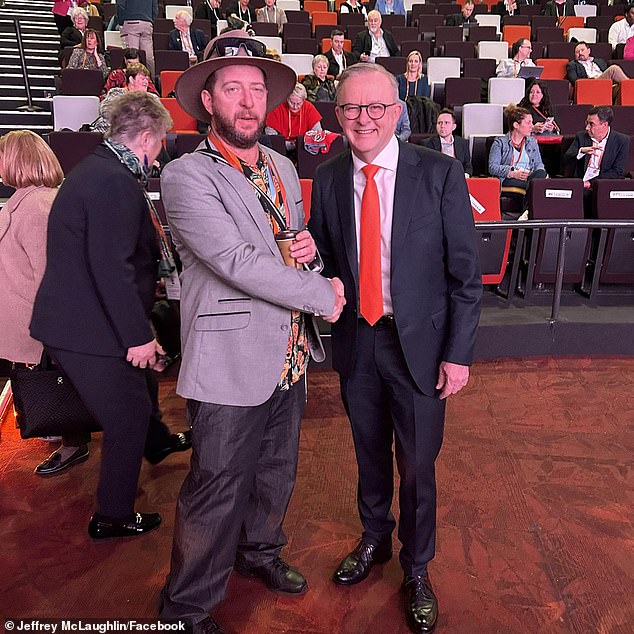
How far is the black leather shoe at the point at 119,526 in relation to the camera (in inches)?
96.0

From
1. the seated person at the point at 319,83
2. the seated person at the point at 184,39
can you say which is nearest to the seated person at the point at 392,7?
the seated person at the point at 184,39

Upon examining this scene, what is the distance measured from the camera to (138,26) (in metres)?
7.89

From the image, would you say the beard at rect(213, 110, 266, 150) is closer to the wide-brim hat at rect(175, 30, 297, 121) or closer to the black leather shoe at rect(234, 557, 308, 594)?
the wide-brim hat at rect(175, 30, 297, 121)

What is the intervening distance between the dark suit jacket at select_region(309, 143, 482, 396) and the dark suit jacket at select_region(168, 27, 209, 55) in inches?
A: 258

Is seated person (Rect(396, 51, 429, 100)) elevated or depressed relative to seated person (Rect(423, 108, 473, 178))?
elevated

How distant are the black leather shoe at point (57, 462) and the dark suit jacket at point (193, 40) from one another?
19.7 feet

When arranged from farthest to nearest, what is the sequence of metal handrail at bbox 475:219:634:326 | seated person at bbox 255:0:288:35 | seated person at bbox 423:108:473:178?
seated person at bbox 255:0:288:35 < seated person at bbox 423:108:473:178 < metal handrail at bbox 475:219:634:326

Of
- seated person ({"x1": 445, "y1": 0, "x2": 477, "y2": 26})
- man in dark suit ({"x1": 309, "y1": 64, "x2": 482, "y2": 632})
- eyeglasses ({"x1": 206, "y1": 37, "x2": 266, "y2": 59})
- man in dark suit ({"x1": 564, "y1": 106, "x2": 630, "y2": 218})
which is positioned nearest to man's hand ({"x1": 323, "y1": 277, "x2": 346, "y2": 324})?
man in dark suit ({"x1": 309, "y1": 64, "x2": 482, "y2": 632})

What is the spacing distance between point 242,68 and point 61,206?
75 centimetres

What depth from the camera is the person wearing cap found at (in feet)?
5.75

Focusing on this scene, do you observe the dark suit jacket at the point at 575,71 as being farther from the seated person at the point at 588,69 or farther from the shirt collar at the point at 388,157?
the shirt collar at the point at 388,157

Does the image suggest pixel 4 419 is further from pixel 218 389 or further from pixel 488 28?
pixel 488 28

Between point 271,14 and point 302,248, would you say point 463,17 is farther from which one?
point 302,248

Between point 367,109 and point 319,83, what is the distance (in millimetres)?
5675
